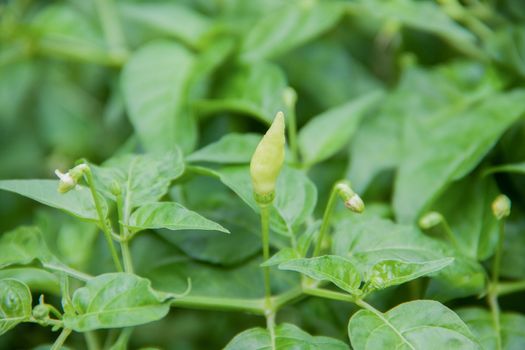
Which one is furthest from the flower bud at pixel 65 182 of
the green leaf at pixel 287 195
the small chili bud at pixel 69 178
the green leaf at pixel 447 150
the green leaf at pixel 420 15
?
the green leaf at pixel 420 15

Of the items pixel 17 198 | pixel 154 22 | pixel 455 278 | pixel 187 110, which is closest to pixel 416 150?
pixel 455 278

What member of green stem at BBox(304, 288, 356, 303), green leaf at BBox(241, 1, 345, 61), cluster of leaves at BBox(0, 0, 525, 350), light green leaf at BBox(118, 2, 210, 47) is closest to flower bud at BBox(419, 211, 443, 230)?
cluster of leaves at BBox(0, 0, 525, 350)

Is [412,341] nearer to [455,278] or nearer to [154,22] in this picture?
[455,278]

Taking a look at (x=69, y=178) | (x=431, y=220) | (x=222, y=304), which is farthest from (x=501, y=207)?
(x=69, y=178)

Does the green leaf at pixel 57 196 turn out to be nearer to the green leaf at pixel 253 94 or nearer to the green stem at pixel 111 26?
the green leaf at pixel 253 94

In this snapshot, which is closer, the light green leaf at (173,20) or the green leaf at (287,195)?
the green leaf at (287,195)
